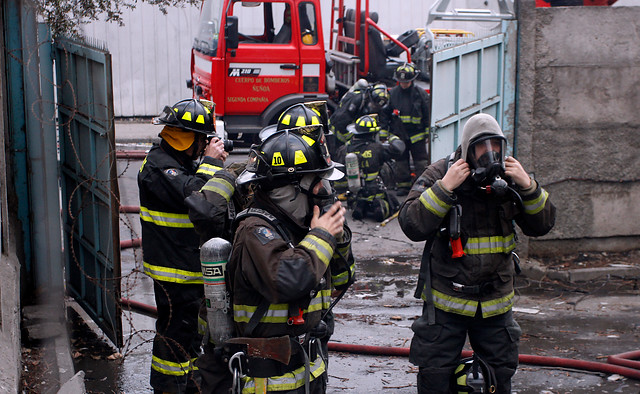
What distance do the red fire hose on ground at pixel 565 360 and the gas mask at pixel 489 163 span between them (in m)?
1.74

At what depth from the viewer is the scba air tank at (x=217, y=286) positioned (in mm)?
3412

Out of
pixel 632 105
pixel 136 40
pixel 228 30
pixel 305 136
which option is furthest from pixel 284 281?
pixel 136 40

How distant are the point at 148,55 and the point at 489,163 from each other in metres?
13.8

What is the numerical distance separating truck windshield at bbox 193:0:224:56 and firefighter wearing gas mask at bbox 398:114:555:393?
26.2 ft

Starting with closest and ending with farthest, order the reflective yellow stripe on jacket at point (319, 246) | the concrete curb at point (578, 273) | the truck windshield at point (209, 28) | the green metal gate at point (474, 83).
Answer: the reflective yellow stripe on jacket at point (319, 246)
the green metal gate at point (474, 83)
the concrete curb at point (578, 273)
the truck windshield at point (209, 28)

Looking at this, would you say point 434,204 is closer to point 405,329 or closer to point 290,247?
point 290,247

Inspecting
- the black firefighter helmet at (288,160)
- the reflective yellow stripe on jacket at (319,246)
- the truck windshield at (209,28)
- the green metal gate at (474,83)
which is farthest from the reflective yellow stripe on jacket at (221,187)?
the truck windshield at (209,28)

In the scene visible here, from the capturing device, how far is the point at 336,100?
1358 cm

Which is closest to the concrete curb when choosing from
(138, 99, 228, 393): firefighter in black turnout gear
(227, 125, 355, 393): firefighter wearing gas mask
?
(138, 99, 228, 393): firefighter in black turnout gear

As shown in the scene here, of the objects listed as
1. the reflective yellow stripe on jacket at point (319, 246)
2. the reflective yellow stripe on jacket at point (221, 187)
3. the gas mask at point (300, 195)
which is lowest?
the reflective yellow stripe on jacket at point (319, 246)

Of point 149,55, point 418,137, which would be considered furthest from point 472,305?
point 149,55

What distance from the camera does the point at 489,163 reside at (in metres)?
4.07

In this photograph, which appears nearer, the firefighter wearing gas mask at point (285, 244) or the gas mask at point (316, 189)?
the firefighter wearing gas mask at point (285, 244)

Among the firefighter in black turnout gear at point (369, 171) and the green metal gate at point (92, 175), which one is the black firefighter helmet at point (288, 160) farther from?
the firefighter in black turnout gear at point (369, 171)
